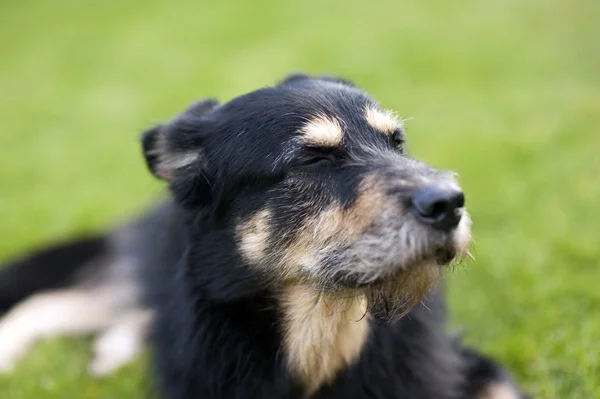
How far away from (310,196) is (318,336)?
82 centimetres

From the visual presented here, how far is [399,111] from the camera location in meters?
6.64

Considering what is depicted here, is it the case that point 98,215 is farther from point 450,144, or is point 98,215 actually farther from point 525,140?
point 525,140

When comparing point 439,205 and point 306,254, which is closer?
point 439,205

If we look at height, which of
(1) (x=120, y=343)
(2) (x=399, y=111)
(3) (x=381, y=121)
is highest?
(2) (x=399, y=111)

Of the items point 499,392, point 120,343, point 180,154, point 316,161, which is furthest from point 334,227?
point 120,343

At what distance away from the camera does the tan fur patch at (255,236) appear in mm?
3232

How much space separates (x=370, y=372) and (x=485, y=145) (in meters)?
4.86

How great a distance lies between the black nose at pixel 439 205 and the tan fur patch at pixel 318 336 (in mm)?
821

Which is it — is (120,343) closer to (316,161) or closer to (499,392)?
(316,161)

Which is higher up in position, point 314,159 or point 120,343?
point 314,159

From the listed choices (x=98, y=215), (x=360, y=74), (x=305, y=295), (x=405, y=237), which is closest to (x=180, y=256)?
(x=305, y=295)

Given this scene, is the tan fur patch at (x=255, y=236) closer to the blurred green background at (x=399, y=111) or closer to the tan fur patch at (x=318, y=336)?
the tan fur patch at (x=318, y=336)

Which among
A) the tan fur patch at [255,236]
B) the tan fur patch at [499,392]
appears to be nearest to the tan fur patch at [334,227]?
the tan fur patch at [255,236]

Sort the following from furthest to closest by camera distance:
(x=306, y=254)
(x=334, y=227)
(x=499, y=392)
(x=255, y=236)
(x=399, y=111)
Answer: (x=399, y=111) < (x=499, y=392) < (x=255, y=236) < (x=306, y=254) < (x=334, y=227)
